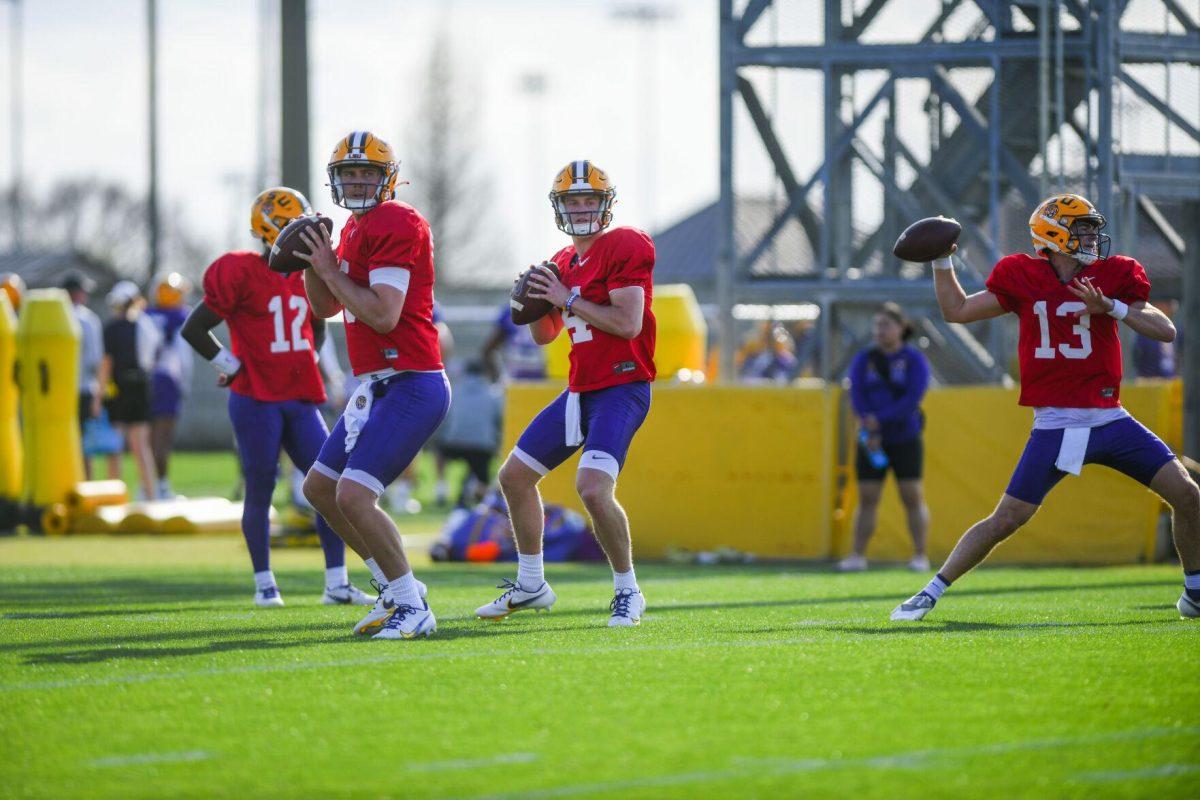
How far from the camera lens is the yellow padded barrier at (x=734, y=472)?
13961 millimetres

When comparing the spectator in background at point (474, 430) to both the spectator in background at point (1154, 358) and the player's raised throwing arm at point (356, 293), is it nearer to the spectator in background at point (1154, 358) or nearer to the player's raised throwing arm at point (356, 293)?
the spectator in background at point (1154, 358)

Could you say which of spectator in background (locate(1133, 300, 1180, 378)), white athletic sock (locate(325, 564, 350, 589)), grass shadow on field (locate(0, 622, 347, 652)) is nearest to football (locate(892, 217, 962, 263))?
grass shadow on field (locate(0, 622, 347, 652))

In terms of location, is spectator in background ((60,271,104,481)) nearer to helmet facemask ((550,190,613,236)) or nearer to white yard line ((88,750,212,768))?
helmet facemask ((550,190,613,236))

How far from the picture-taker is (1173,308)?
17.4 m

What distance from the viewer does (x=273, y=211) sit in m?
9.18

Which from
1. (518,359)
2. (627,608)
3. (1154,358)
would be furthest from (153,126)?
(627,608)

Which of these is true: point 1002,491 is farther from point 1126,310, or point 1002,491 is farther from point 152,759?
point 152,759

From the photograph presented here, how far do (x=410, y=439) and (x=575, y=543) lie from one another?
657 cm

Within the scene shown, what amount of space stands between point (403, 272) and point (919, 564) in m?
6.60

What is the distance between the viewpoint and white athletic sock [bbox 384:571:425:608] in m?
7.28

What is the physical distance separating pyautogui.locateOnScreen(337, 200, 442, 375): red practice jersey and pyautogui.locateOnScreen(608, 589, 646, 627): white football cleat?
140 centimetres

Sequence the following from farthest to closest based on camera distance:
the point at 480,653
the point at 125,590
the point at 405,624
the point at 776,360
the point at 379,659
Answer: the point at 776,360 < the point at 125,590 < the point at 405,624 < the point at 480,653 < the point at 379,659

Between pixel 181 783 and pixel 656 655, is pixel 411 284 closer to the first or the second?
pixel 656 655

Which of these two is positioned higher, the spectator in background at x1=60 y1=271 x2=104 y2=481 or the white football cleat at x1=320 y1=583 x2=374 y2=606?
the spectator in background at x1=60 y1=271 x2=104 y2=481
